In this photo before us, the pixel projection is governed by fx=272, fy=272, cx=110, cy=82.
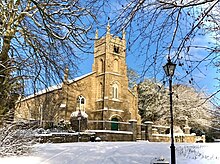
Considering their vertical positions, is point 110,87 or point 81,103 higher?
point 110,87

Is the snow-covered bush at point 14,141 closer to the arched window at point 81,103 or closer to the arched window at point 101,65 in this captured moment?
the arched window at point 81,103

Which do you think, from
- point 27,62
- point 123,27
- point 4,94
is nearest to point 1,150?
point 4,94

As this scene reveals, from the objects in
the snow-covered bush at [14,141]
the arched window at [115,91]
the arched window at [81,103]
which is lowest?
the snow-covered bush at [14,141]

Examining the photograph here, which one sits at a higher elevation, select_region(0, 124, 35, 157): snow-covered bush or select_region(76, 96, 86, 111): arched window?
select_region(76, 96, 86, 111): arched window

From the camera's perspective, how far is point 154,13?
472 centimetres

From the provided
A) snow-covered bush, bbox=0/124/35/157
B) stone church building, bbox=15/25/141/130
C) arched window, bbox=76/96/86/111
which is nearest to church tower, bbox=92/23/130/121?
stone church building, bbox=15/25/141/130

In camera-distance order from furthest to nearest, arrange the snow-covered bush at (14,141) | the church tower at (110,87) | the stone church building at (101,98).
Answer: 1. the church tower at (110,87)
2. the stone church building at (101,98)
3. the snow-covered bush at (14,141)

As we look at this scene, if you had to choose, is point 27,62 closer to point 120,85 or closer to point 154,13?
point 154,13

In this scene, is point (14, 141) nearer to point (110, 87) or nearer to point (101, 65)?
point (110, 87)

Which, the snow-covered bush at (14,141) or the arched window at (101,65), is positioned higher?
the arched window at (101,65)

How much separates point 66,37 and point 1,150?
14.7 ft

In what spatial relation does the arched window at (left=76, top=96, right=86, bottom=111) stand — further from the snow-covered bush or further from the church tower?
the snow-covered bush

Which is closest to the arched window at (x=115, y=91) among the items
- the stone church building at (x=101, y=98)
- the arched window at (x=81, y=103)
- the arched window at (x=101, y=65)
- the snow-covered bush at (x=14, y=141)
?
the stone church building at (x=101, y=98)

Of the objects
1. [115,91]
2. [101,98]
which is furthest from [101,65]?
[101,98]
